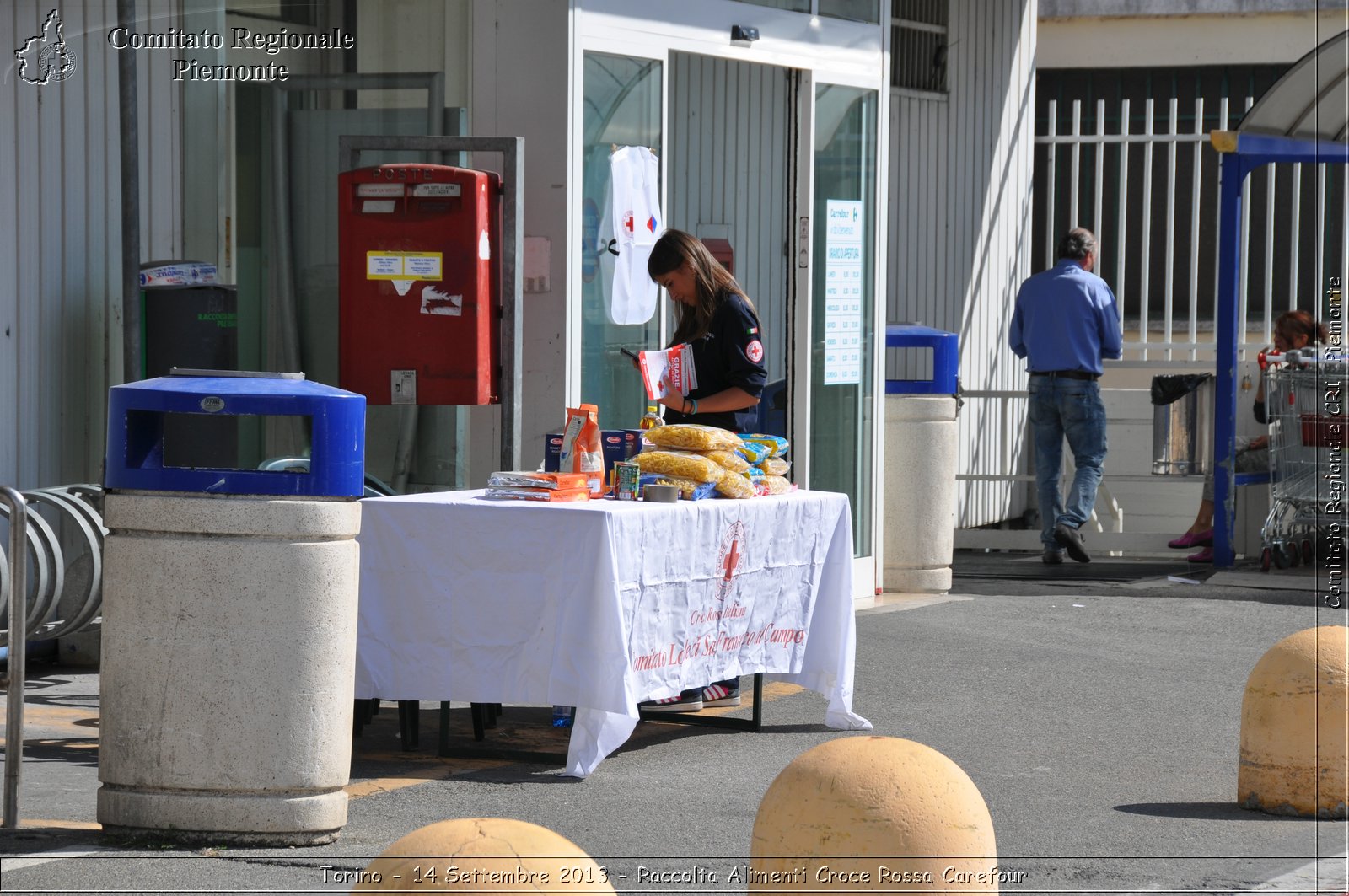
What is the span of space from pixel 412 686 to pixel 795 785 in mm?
2670

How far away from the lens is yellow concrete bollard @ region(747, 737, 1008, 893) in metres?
4.02

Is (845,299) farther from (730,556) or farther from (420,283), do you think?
(730,556)

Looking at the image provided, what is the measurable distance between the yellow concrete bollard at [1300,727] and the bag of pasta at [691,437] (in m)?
2.06

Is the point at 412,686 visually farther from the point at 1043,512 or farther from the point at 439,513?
the point at 1043,512

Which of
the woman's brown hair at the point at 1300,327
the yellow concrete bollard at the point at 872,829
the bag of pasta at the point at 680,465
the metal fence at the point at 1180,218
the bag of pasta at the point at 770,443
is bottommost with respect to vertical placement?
the yellow concrete bollard at the point at 872,829

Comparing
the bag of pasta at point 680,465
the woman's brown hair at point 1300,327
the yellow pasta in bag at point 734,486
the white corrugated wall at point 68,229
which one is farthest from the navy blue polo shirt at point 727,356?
the woman's brown hair at point 1300,327

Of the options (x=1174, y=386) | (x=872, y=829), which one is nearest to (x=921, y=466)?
(x=1174, y=386)

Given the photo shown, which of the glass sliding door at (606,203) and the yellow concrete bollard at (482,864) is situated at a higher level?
the glass sliding door at (606,203)

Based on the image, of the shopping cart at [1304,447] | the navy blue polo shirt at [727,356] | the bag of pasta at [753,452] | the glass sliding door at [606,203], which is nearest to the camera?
the bag of pasta at [753,452]

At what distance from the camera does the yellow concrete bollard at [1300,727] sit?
594 centimetres

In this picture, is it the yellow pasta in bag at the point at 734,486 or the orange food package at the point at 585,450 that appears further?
the yellow pasta in bag at the point at 734,486

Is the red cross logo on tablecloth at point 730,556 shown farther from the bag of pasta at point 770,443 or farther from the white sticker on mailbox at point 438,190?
the white sticker on mailbox at point 438,190

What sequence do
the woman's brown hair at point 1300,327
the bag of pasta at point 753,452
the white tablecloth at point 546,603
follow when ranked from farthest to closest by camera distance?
the woman's brown hair at point 1300,327
the bag of pasta at point 753,452
the white tablecloth at point 546,603

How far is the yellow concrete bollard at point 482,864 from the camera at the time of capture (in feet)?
10.8
